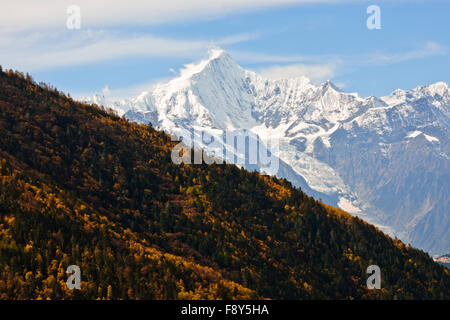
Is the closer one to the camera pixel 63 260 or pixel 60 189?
pixel 63 260

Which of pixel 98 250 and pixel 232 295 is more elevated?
pixel 98 250

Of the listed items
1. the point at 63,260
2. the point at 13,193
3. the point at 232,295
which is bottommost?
the point at 232,295

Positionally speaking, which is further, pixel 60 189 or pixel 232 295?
pixel 60 189
